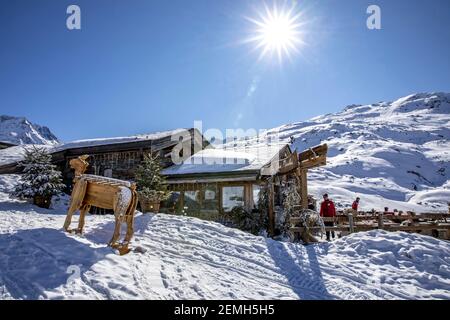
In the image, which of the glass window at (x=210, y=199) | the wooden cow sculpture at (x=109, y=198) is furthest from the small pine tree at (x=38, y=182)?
the wooden cow sculpture at (x=109, y=198)

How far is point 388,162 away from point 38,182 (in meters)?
73.0

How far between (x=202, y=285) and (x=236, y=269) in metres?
1.33

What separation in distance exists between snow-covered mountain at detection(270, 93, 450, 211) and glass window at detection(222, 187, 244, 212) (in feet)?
45.3

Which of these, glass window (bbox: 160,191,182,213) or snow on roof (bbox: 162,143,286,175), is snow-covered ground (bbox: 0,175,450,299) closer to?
snow on roof (bbox: 162,143,286,175)

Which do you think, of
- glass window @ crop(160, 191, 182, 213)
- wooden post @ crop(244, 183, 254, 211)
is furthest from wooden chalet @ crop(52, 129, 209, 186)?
wooden post @ crop(244, 183, 254, 211)

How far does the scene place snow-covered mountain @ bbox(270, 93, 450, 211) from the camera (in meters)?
45.0

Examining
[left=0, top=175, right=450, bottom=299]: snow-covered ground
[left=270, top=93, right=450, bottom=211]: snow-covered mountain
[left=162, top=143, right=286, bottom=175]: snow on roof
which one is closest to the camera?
[left=0, top=175, right=450, bottom=299]: snow-covered ground

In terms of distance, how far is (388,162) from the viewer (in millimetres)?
69000

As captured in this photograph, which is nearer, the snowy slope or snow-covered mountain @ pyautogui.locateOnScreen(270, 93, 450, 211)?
the snowy slope

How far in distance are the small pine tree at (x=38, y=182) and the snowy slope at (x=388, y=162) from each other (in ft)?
47.2

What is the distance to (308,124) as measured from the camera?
139375mm

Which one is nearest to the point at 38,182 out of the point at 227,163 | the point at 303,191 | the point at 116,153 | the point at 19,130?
the point at 116,153
